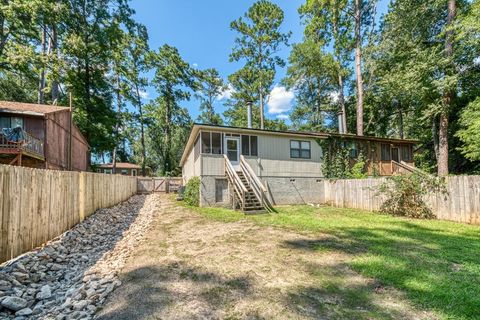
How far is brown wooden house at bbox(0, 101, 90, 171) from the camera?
1255cm

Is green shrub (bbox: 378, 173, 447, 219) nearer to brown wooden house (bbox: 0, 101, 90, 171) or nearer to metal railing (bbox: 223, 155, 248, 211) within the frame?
metal railing (bbox: 223, 155, 248, 211)

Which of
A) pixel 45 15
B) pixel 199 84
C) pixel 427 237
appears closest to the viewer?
pixel 427 237

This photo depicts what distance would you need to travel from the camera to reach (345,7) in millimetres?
19594

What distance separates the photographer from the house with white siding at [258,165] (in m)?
12.1

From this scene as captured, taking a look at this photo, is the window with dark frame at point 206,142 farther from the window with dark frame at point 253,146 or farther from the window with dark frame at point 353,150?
the window with dark frame at point 353,150

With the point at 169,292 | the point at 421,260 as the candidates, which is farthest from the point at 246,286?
the point at 421,260

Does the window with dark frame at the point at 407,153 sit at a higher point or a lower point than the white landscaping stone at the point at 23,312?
higher

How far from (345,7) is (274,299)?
23.5 m

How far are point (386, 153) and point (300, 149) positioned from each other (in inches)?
317

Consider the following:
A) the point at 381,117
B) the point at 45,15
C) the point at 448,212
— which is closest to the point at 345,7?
the point at 381,117

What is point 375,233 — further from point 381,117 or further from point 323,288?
point 381,117

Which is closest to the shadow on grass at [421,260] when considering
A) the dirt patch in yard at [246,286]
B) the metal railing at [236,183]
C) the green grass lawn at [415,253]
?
the green grass lawn at [415,253]

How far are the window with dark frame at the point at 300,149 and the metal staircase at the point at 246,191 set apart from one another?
12.0 feet

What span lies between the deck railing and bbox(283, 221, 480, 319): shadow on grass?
1437 cm
